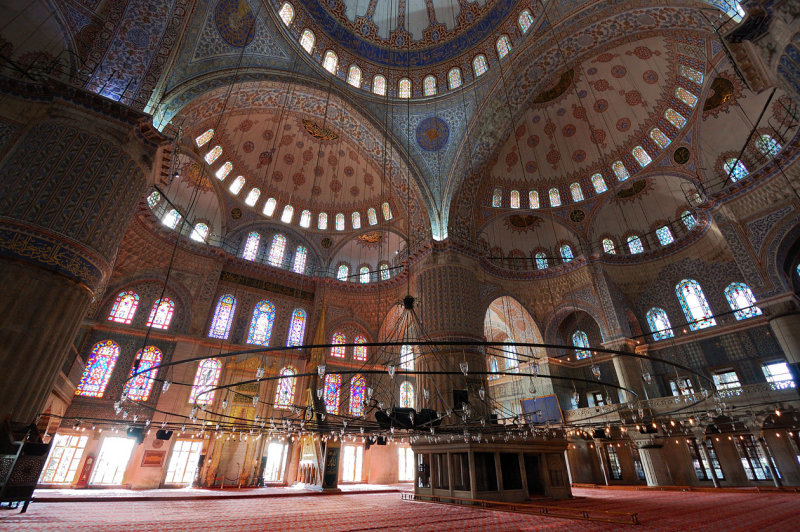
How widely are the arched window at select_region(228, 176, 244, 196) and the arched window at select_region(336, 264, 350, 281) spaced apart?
6.13 metres

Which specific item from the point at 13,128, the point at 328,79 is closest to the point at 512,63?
the point at 328,79

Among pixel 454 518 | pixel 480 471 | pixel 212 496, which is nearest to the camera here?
pixel 454 518

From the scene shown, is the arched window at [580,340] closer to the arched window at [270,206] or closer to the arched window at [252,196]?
the arched window at [270,206]

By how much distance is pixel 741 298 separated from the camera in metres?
13.7

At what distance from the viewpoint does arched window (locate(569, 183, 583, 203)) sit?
1733cm

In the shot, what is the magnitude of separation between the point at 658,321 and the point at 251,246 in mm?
18845

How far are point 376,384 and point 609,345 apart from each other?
33.0ft

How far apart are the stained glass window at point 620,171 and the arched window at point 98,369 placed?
70.8ft

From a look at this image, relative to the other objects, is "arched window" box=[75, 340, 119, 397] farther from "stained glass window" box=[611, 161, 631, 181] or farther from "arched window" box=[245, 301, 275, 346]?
"stained glass window" box=[611, 161, 631, 181]

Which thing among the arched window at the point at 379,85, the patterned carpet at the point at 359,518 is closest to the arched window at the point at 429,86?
the arched window at the point at 379,85

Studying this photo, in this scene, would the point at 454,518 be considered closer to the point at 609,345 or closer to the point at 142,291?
the point at 609,345

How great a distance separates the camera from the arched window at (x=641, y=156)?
610 inches

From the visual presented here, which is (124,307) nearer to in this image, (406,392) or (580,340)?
(406,392)

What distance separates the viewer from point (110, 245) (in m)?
7.59
